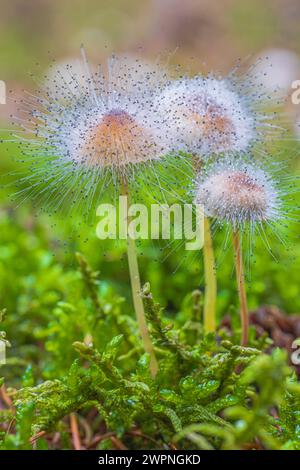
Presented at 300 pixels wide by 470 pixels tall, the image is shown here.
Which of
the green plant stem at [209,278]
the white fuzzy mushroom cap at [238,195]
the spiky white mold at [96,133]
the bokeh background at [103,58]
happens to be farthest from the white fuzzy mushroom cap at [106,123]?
the bokeh background at [103,58]

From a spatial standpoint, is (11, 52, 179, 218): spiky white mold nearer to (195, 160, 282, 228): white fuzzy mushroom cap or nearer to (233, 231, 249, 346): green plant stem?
(195, 160, 282, 228): white fuzzy mushroom cap

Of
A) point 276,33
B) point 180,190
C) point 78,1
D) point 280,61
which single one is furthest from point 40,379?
point 78,1

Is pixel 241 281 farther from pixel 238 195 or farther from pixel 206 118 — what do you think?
pixel 206 118

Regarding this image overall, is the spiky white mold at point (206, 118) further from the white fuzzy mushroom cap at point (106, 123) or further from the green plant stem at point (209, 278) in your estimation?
the green plant stem at point (209, 278)

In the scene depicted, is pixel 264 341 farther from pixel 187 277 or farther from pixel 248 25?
pixel 248 25

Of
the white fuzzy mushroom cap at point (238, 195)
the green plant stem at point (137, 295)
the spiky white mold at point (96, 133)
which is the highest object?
the spiky white mold at point (96, 133)

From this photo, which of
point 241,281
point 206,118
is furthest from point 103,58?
point 241,281
